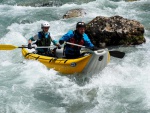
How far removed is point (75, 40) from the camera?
8.41 meters

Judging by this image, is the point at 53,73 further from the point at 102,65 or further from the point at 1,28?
the point at 1,28

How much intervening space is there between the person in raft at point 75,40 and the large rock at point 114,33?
2.37m

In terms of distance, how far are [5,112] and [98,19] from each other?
5.70 metres

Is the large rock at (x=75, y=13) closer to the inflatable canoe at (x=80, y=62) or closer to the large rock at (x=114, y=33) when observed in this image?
the large rock at (x=114, y=33)

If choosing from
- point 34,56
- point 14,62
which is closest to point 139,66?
point 34,56

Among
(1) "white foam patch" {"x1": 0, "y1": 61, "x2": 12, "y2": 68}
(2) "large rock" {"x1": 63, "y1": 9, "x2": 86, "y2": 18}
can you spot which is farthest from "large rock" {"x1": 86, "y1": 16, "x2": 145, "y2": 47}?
(2) "large rock" {"x1": 63, "y1": 9, "x2": 86, "y2": 18}

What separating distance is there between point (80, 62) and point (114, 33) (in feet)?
9.94

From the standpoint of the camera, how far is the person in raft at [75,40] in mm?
8258

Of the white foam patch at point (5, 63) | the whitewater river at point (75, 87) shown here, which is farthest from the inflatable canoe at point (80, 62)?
the white foam patch at point (5, 63)

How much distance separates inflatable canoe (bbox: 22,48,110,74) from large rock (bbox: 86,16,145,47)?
2.12 metres

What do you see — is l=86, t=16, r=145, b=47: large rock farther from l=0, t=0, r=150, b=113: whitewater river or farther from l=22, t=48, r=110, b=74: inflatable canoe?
l=22, t=48, r=110, b=74: inflatable canoe

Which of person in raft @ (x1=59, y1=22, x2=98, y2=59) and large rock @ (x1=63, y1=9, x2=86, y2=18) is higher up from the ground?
person in raft @ (x1=59, y1=22, x2=98, y2=59)

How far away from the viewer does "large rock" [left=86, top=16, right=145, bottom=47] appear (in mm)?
10828

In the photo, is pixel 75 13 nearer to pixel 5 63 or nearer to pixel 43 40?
pixel 5 63
